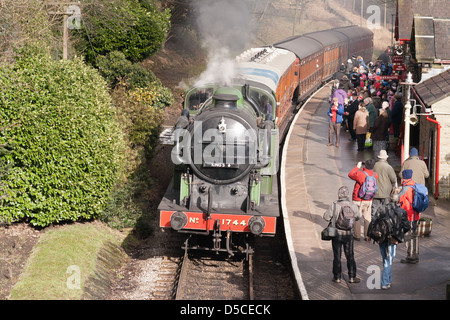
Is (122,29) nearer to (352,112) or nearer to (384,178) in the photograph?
(352,112)

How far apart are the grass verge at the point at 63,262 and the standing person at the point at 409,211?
552 cm

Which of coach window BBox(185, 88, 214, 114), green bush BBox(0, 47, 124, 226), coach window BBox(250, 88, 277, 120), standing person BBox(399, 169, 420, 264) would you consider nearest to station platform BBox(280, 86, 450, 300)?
standing person BBox(399, 169, 420, 264)

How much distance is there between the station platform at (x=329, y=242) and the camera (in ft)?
33.5

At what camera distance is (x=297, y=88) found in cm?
2628

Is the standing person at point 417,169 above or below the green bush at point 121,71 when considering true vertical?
below

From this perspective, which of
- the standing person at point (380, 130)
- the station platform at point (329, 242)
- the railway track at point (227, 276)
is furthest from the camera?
the standing person at point (380, 130)

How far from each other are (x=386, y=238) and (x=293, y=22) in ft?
166

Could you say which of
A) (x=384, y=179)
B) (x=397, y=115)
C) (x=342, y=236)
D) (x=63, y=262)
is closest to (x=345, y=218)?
(x=342, y=236)

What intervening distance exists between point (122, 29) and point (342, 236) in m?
15.4

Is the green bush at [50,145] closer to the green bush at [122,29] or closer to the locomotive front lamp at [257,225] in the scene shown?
the locomotive front lamp at [257,225]

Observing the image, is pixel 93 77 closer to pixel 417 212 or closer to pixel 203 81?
pixel 203 81

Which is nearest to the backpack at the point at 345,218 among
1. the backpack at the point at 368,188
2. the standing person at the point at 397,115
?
the backpack at the point at 368,188

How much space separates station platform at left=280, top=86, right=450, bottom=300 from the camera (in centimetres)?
1022
